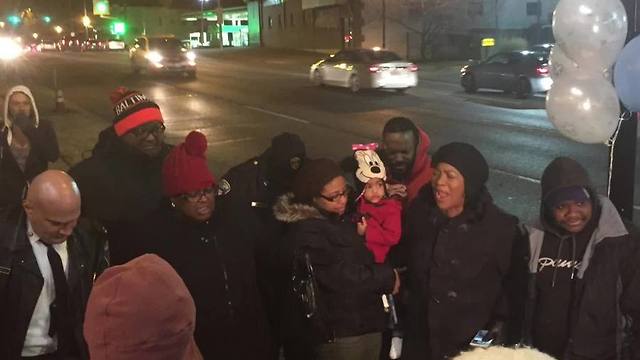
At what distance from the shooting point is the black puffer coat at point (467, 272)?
3.20m

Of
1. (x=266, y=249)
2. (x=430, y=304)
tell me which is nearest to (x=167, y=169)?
(x=266, y=249)

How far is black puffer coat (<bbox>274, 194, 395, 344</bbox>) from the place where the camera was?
319 centimetres

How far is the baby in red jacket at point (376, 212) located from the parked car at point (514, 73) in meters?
16.6

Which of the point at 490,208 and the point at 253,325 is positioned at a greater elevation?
the point at 490,208

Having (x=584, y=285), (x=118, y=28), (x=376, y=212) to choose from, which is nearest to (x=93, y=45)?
(x=118, y=28)

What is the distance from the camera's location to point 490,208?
327 cm

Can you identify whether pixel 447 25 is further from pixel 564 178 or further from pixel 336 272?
pixel 336 272

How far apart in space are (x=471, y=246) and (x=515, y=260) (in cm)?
22

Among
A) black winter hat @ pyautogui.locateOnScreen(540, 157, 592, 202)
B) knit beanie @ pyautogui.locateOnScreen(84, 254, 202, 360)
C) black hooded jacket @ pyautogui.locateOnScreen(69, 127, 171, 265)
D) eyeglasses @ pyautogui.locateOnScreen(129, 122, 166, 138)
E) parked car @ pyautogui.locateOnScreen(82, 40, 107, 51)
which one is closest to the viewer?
knit beanie @ pyautogui.locateOnScreen(84, 254, 202, 360)

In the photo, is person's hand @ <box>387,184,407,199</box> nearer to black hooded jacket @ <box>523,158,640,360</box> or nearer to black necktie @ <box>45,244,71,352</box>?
black hooded jacket @ <box>523,158,640,360</box>

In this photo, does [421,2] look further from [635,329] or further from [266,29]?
[635,329]

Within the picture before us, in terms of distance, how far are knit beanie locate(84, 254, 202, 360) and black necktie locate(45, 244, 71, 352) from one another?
1.21 m

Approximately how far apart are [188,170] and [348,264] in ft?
3.01

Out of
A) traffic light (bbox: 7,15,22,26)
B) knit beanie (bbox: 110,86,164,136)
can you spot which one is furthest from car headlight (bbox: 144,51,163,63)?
traffic light (bbox: 7,15,22,26)
